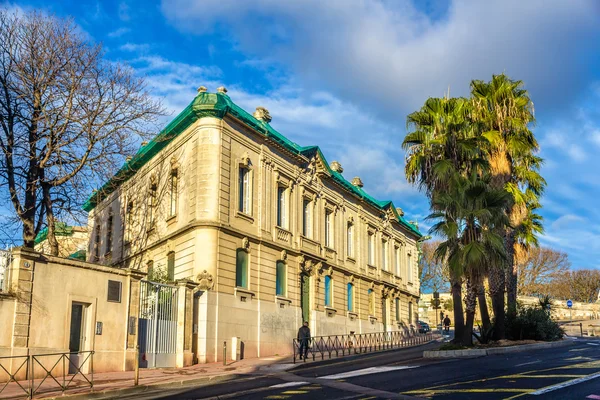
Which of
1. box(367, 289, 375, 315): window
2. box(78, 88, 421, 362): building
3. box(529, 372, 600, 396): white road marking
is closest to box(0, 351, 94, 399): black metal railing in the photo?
box(78, 88, 421, 362): building

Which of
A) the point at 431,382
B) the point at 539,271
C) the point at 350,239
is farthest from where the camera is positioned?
the point at 539,271

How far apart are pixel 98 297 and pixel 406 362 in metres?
10.9

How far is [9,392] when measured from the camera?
45.7 feet

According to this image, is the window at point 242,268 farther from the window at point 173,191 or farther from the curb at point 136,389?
the curb at point 136,389

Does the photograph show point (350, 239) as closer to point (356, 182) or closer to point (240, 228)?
point (356, 182)

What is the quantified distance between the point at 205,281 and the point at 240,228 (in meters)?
3.72

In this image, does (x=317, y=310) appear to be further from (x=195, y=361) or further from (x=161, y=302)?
(x=161, y=302)

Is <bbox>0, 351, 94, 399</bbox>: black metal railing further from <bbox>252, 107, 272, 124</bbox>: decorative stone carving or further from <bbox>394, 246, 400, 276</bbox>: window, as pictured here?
<bbox>394, 246, 400, 276</bbox>: window

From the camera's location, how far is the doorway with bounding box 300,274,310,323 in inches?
1268

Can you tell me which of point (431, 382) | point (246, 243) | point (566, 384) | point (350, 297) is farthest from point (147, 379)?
point (350, 297)

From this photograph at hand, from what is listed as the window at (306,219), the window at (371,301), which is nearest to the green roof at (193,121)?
the window at (306,219)

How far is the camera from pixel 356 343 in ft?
104

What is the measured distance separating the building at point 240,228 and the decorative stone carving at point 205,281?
0.04 metres

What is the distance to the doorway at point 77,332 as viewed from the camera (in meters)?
18.1
